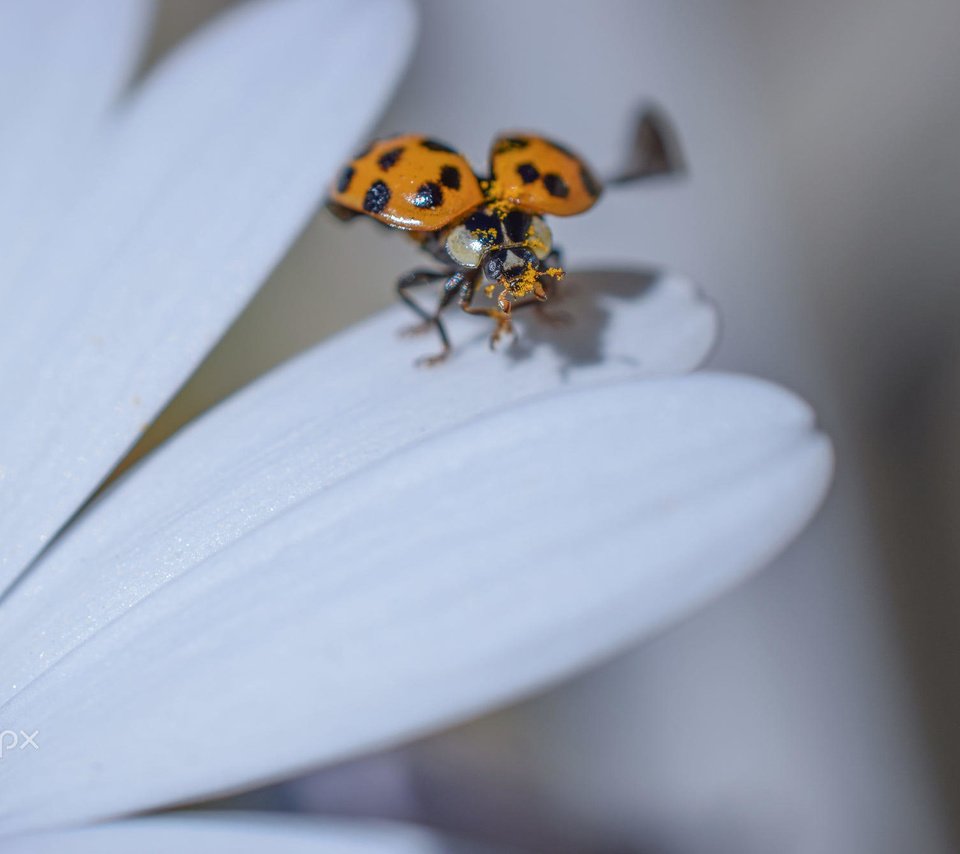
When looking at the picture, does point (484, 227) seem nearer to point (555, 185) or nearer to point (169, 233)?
point (555, 185)

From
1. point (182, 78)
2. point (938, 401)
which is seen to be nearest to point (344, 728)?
point (182, 78)

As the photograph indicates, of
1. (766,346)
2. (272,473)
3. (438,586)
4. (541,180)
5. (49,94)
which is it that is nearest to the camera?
(438,586)

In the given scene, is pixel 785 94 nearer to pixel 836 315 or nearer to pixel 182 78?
pixel 836 315

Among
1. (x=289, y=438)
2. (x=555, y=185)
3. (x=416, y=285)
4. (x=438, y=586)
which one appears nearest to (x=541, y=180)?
(x=555, y=185)

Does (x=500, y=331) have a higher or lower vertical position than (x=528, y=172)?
lower

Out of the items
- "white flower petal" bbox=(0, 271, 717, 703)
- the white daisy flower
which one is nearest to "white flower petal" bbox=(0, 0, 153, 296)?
the white daisy flower

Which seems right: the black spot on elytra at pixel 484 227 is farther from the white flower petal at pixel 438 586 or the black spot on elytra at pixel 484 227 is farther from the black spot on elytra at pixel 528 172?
the white flower petal at pixel 438 586
